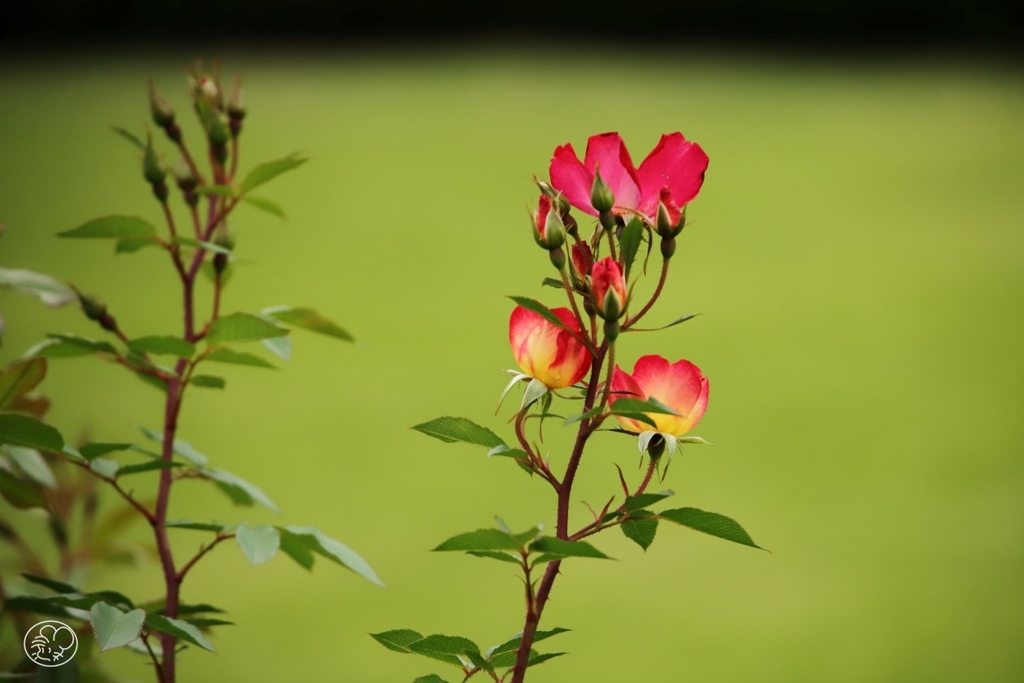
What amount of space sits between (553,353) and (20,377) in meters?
0.21

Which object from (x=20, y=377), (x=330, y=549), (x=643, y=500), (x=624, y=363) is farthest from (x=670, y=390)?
(x=624, y=363)

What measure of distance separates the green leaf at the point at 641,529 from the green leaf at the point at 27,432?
6.8 inches

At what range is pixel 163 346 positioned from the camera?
13.4 inches

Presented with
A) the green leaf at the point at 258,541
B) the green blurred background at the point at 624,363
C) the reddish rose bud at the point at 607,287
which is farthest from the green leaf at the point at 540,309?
the green blurred background at the point at 624,363

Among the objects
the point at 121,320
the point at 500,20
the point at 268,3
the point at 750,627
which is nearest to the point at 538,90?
the point at 500,20

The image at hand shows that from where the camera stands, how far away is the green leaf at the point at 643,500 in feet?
0.79

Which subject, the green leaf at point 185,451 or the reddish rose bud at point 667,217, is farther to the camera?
the green leaf at point 185,451

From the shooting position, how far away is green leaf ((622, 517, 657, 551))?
0.80 ft

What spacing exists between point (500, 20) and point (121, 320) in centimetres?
298

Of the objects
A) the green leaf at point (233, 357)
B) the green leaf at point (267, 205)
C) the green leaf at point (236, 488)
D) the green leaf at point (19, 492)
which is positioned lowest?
the green leaf at point (19, 492)

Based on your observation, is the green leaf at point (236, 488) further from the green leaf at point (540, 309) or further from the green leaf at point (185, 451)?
the green leaf at point (540, 309)

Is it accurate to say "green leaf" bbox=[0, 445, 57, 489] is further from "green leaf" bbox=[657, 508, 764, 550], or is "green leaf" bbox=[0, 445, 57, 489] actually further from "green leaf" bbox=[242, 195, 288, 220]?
"green leaf" bbox=[657, 508, 764, 550]

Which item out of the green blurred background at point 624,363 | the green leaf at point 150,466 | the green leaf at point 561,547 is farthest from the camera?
the green blurred background at point 624,363

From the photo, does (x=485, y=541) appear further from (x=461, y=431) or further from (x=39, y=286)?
(x=39, y=286)
